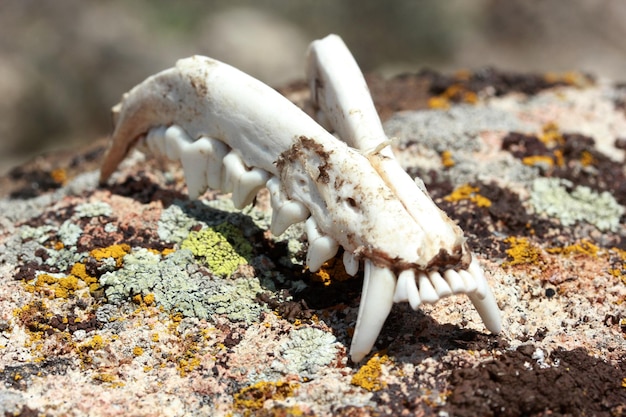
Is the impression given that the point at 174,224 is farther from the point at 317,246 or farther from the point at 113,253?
the point at 317,246

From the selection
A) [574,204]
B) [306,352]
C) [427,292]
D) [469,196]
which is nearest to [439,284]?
[427,292]

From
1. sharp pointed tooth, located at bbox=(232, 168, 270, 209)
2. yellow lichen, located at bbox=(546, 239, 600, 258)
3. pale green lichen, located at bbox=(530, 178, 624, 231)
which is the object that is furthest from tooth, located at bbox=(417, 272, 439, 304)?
pale green lichen, located at bbox=(530, 178, 624, 231)

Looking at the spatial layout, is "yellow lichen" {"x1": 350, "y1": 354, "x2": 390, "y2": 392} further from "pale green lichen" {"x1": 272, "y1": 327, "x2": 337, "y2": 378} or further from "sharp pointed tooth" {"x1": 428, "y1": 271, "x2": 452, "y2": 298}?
"sharp pointed tooth" {"x1": 428, "y1": 271, "x2": 452, "y2": 298}

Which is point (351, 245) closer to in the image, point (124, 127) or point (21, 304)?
point (21, 304)

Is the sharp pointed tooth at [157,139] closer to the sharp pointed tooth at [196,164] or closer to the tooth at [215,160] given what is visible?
the sharp pointed tooth at [196,164]

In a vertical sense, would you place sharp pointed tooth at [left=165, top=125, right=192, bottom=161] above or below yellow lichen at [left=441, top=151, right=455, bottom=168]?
above

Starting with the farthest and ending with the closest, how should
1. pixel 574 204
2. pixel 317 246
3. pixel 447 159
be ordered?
pixel 447 159
pixel 574 204
pixel 317 246

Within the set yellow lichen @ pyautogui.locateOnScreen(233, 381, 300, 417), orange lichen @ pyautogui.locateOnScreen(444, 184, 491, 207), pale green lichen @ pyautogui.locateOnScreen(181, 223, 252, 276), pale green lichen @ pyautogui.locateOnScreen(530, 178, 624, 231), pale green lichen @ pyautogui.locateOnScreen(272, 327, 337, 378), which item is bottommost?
yellow lichen @ pyautogui.locateOnScreen(233, 381, 300, 417)
